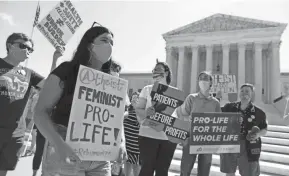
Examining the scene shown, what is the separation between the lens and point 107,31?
165cm

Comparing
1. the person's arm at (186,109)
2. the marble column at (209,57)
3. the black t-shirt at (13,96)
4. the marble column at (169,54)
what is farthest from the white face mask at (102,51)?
the marble column at (169,54)

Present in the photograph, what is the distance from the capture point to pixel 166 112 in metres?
3.06

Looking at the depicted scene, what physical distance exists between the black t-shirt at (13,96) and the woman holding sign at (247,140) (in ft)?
10.1

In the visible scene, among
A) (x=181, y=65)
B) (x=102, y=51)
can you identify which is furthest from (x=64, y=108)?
(x=181, y=65)

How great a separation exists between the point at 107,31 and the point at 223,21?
1476 inches

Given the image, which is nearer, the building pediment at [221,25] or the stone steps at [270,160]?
the stone steps at [270,160]

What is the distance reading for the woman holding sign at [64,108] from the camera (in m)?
1.32

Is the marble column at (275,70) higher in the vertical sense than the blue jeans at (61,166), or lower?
higher

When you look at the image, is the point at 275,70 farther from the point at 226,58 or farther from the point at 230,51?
the point at 230,51

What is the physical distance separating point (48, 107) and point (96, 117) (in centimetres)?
30

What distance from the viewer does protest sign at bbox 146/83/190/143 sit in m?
3.00

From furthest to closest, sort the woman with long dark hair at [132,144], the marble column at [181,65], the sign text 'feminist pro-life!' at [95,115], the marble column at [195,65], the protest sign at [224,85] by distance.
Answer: the marble column at [181,65], the marble column at [195,65], the protest sign at [224,85], the woman with long dark hair at [132,144], the sign text 'feminist pro-life!' at [95,115]

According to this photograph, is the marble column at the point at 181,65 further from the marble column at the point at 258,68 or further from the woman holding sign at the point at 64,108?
the woman holding sign at the point at 64,108

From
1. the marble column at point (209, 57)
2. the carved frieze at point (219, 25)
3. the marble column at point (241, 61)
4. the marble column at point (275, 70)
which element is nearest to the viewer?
the marble column at point (275, 70)
